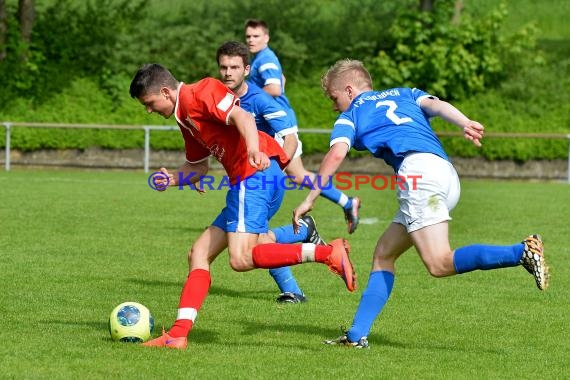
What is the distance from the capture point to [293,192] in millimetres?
19391

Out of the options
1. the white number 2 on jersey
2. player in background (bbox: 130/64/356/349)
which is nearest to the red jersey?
player in background (bbox: 130/64/356/349)

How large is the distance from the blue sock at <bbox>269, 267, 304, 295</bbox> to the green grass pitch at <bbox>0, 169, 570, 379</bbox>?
0.14 metres

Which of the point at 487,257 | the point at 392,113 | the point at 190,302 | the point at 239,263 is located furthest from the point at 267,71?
the point at 487,257

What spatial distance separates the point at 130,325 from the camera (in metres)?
6.46

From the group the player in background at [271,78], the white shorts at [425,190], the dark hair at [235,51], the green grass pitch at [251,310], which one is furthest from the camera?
the player in background at [271,78]

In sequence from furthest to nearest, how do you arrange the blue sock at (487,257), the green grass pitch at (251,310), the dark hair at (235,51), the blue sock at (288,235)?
the blue sock at (288,235)
the dark hair at (235,51)
the blue sock at (487,257)
the green grass pitch at (251,310)

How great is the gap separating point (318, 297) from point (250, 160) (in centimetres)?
264

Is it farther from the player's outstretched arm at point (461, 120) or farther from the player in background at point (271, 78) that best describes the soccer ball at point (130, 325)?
the player in background at point (271, 78)

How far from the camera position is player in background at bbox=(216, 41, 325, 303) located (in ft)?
26.6

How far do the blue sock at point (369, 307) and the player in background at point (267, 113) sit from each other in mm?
1378

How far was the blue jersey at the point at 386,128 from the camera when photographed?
20.7ft

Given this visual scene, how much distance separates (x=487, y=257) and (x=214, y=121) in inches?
66.7

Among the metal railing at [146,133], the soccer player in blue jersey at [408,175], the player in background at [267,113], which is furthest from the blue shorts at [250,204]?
the metal railing at [146,133]

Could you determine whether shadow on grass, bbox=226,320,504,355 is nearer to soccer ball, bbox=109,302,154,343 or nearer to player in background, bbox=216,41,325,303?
soccer ball, bbox=109,302,154,343
